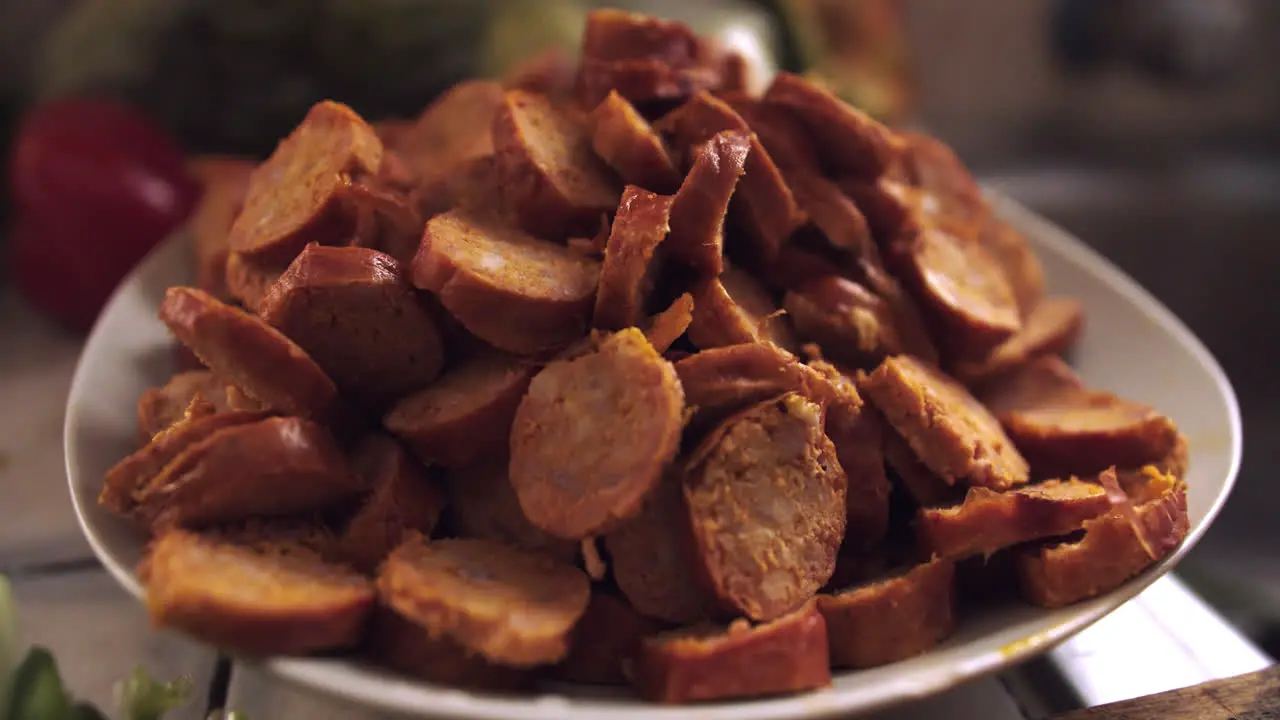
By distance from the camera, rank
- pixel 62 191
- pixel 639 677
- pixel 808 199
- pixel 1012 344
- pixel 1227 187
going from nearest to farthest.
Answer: pixel 639 677, pixel 808 199, pixel 1012 344, pixel 62 191, pixel 1227 187

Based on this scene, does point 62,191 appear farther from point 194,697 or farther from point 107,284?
point 194,697

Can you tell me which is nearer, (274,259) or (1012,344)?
(274,259)

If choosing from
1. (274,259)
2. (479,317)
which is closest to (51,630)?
(274,259)

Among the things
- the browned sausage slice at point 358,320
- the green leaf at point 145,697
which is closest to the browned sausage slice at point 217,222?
the browned sausage slice at point 358,320

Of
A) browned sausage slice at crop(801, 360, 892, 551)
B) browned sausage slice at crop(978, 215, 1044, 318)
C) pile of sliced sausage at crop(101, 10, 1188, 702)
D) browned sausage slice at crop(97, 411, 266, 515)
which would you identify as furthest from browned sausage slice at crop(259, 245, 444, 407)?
browned sausage slice at crop(978, 215, 1044, 318)

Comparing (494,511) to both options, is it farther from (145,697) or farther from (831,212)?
(831,212)

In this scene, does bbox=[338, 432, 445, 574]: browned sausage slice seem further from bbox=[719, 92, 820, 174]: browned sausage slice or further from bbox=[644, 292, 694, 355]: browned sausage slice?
bbox=[719, 92, 820, 174]: browned sausage slice

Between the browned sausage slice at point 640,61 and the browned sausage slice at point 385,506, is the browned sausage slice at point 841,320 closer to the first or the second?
the browned sausage slice at point 640,61
